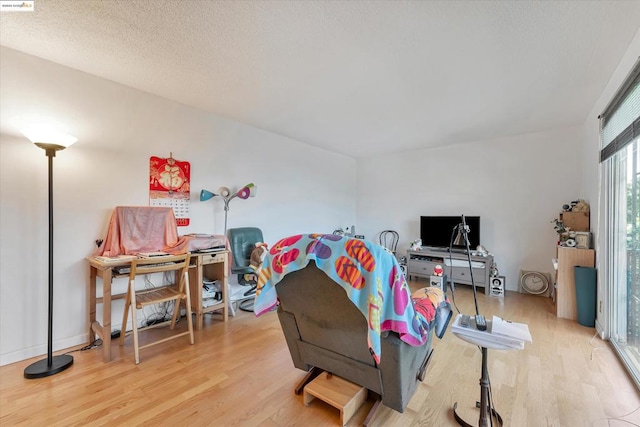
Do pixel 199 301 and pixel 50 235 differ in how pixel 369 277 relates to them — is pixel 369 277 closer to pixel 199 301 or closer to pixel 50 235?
pixel 199 301

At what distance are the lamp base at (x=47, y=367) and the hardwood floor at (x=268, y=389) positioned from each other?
1.8 inches

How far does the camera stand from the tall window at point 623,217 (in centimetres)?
202

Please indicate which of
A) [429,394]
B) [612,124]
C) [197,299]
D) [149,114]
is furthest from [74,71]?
[612,124]

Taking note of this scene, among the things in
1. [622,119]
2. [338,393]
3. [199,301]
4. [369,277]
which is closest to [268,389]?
[338,393]

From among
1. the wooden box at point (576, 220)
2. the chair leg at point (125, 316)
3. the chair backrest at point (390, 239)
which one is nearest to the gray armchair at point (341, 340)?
the chair leg at point (125, 316)

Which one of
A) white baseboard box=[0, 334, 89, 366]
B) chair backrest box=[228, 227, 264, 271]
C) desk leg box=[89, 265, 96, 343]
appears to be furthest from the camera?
chair backrest box=[228, 227, 264, 271]

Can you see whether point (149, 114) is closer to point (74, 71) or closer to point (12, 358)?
point (74, 71)

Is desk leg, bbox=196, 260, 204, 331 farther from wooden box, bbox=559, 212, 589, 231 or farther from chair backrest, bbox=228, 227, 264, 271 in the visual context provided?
wooden box, bbox=559, 212, 589, 231

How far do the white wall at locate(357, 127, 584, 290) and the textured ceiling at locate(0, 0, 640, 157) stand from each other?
0.82m

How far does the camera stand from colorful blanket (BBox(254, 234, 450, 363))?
125 centimetres

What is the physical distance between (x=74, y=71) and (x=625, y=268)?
16.9 feet

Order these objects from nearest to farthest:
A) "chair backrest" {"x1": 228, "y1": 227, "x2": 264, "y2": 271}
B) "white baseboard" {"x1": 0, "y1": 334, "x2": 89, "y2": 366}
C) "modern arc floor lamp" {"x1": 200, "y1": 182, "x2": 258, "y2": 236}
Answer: "white baseboard" {"x1": 0, "y1": 334, "x2": 89, "y2": 366} → "modern arc floor lamp" {"x1": 200, "y1": 182, "x2": 258, "y2": 236} → "chair backrest" {"x1": 228, "y1": 227, "x2": 264, "y2": 271}

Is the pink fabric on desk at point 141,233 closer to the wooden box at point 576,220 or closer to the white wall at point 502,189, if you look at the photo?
the white wall at point 502,189

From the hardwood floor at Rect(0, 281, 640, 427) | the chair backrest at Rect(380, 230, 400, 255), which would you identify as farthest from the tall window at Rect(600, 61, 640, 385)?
the chair backrest at Rect(380, 230, 400, 255)
